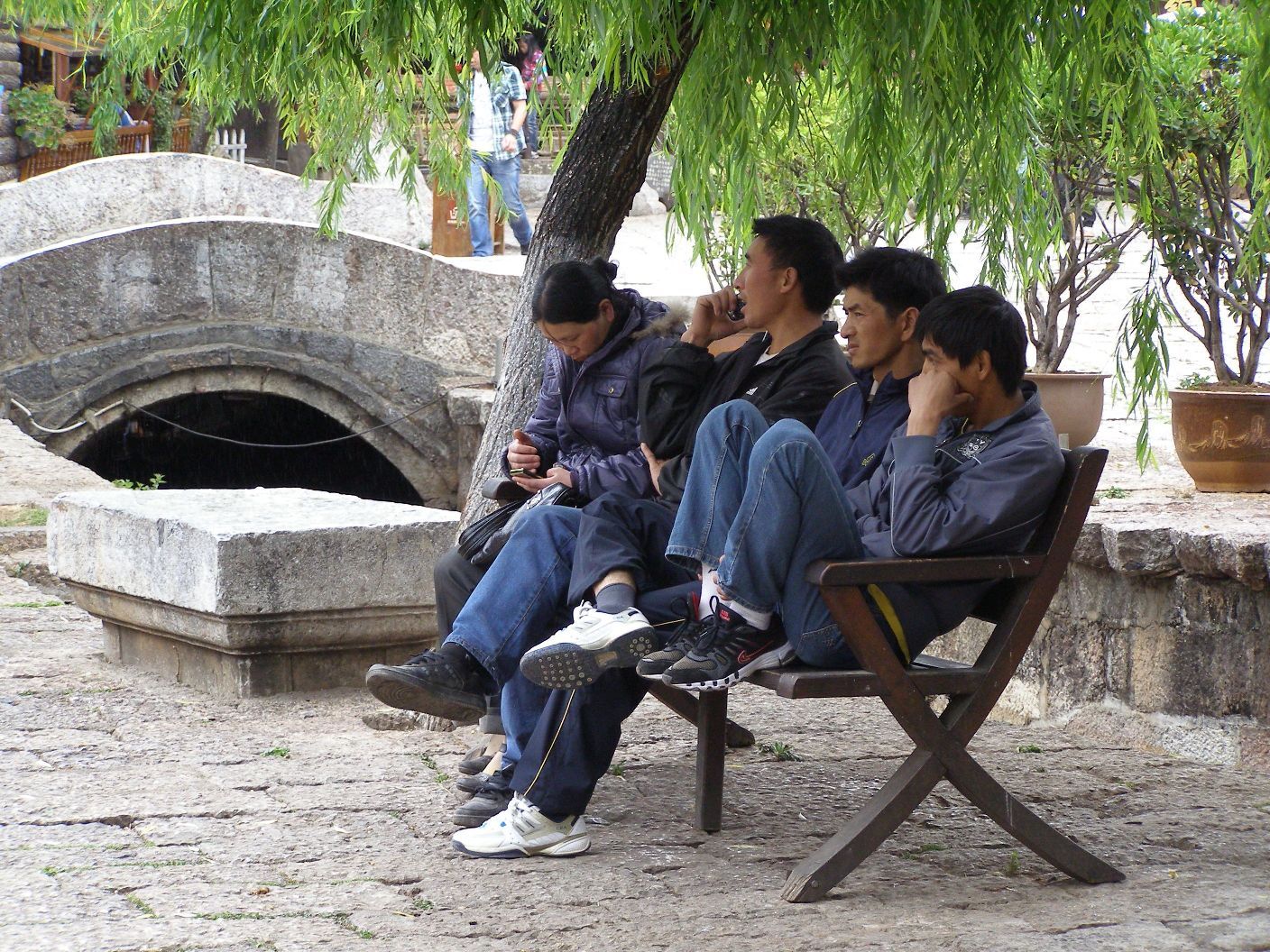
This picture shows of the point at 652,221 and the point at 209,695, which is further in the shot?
the point at 652,221

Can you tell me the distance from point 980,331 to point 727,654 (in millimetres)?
872

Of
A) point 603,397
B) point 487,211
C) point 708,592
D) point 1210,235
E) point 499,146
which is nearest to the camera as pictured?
point 708,592

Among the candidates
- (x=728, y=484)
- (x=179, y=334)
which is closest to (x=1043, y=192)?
(x=728, y=484)

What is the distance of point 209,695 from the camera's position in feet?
17.0

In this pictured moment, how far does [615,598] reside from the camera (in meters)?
3.44

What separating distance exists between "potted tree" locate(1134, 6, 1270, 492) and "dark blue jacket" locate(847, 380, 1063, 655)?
230 cm

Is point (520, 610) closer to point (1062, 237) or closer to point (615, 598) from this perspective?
point (615, 598)

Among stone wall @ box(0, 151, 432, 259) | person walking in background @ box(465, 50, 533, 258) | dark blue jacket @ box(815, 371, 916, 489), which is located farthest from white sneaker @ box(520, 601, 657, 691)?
stone wall @ box(0, 151, 432, 259)

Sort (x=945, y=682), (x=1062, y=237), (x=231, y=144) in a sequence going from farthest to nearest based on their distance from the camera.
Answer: (x=231, y=144) < (x=1062, y=237) < (x=945, y=682)

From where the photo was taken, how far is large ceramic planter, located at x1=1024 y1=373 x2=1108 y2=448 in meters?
6.55

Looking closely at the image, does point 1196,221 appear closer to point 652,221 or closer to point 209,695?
point 209,695

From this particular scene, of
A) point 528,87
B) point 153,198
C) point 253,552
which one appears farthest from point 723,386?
point 153,198

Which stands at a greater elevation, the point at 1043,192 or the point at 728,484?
the point at 1043,192

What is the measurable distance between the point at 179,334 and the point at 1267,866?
10.3 meters
